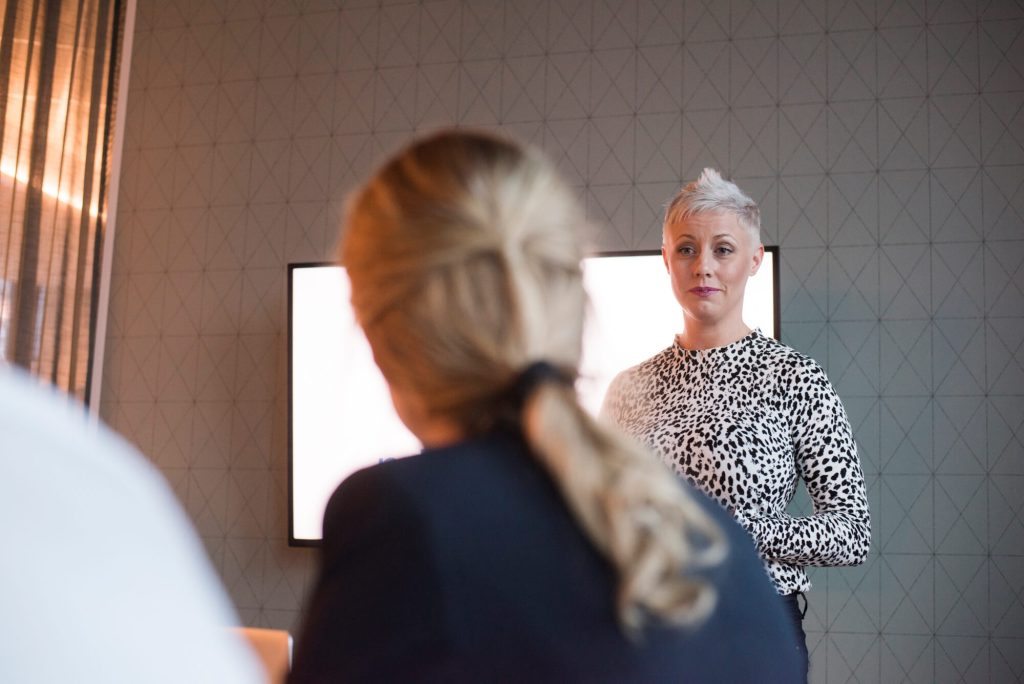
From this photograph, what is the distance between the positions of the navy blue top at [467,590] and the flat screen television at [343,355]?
2444mm

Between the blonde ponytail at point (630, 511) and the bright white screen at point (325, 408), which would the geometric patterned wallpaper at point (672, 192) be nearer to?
the bright white screen at point (325, 408)

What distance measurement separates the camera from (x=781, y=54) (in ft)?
11.5

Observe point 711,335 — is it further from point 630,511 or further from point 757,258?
point 630,511

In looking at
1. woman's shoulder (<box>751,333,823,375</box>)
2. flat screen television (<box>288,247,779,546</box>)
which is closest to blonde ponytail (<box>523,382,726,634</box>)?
woman's shoulder (<box>751,333,823,375</box>)

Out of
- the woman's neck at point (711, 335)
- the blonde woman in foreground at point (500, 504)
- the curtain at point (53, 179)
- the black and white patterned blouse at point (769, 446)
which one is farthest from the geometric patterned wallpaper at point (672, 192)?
the blonde woman in foreground at point (500, 504)

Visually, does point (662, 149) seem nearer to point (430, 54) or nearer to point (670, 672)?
point (430, 54)

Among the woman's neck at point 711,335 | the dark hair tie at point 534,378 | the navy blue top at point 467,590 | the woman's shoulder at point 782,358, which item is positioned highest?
the woman's neck at point 711,335

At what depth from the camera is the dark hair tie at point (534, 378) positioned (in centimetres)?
84

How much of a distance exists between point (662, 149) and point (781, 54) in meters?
0.52

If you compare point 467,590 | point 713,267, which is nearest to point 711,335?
point 713,267

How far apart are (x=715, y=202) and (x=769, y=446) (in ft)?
1.90

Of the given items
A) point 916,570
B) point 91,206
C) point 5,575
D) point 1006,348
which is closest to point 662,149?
point 1006,348

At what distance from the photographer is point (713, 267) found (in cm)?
224

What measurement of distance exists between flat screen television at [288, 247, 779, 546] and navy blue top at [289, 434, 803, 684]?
2444 mm
